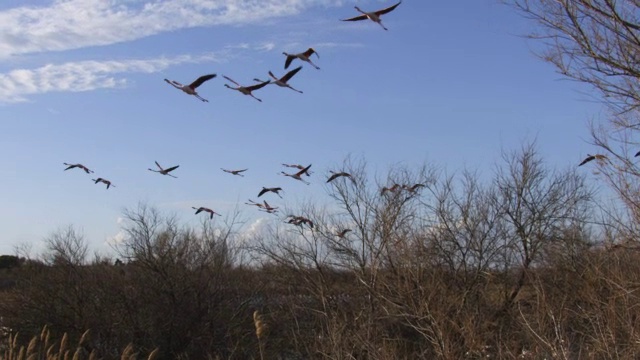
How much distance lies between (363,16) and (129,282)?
72.4 feet

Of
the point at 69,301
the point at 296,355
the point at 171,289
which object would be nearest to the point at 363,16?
the point at 296,355

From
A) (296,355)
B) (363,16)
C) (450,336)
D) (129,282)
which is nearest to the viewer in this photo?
(363,16)

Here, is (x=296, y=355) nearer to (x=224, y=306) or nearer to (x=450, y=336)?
(x=224, y=306)

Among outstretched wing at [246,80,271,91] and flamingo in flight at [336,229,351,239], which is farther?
flamingo in flight at [336,229,351,239]

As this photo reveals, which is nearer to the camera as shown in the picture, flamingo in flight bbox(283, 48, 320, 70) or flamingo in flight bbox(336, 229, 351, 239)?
Result: flamingo in flight bbox(283, 48, 320, 70)

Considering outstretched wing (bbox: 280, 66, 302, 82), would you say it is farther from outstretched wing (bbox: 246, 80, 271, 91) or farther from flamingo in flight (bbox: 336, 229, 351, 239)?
flamingo in flight (bbox: 336, 229, 351, 239)

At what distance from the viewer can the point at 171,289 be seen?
24.6m

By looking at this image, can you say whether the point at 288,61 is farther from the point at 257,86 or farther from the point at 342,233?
the point at 342,233

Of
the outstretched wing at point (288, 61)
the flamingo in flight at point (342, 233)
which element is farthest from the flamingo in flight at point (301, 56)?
the flamingo in flight at point (342, 233)

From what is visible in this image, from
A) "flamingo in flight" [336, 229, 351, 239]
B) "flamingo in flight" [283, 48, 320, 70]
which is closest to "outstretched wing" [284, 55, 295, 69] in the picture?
"flamingo in flight" [283, 48, 320, 70]

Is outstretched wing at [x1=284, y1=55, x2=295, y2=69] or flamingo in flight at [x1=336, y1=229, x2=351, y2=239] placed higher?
outstretched wing at [x1=284, y1=55, x2=295, y2=69]

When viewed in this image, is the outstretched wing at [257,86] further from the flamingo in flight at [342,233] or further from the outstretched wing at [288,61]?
the flamingo in flight at [342,233]

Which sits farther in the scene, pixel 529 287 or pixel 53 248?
pixel 53 248

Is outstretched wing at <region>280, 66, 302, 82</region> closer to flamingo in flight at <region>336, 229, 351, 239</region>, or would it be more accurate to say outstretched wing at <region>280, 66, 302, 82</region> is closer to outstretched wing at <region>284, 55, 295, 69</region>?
outstretched wing at <region>284, 55, 295, 69</region>
